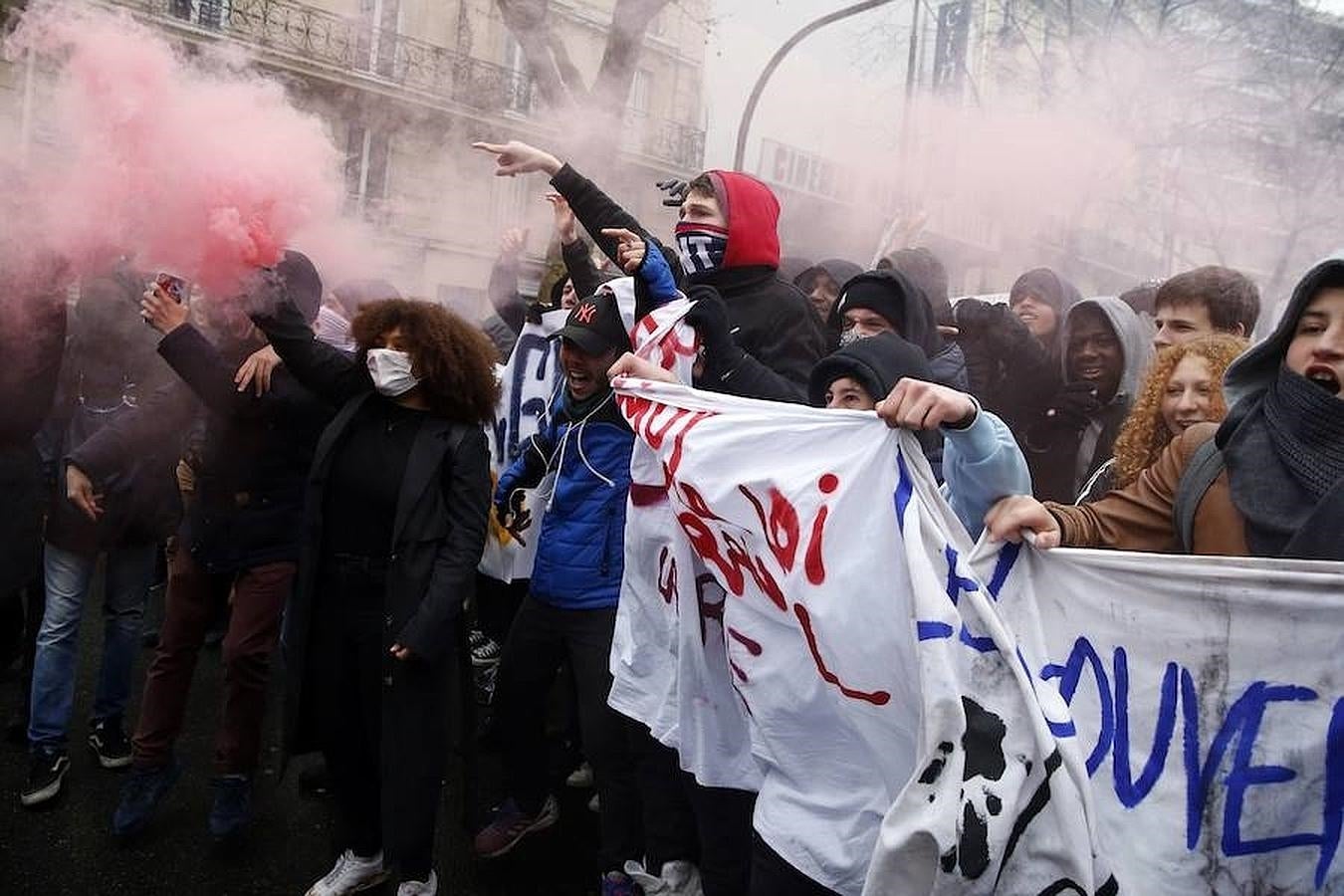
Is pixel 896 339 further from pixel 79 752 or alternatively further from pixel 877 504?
pixel 79 752

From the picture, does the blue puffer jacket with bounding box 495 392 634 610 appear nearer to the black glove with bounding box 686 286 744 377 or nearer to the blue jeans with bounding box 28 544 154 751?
the black glove with bounding box 686 286 744 377

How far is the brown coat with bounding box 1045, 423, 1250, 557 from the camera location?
191 cm

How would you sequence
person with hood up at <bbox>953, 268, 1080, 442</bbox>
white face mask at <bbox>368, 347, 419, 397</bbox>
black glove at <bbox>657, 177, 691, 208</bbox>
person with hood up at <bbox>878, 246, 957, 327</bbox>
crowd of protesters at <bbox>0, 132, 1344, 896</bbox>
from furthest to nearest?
person with hood up at <bbox>878, 246, 957, 327</bbox>, person with hood up at <bbox>953, 268, 1080, 442</bbox>, black glove at <bbox>657, 177, 691, 208</bbox>, white face mask at <bbox>368, 347, 419, 397</bbox>, crowd of protesters at <bbox>0, 132, 1344, 896</bbox>

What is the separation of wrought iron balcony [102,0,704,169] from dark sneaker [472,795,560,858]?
3.18 metres

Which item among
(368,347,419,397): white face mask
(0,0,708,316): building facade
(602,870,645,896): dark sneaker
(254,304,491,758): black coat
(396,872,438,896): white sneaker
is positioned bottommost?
(396,872,438,896): white sneaker

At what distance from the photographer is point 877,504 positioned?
1.97 meters

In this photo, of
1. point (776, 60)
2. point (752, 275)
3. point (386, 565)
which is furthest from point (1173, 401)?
point (776, 60)

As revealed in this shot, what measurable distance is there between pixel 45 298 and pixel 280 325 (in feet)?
2.40

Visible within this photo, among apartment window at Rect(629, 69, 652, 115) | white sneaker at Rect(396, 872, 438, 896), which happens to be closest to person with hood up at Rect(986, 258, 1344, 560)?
white sneaker at Rect(396, 872, 438, 896)

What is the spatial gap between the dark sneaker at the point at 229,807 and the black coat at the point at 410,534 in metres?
0.43

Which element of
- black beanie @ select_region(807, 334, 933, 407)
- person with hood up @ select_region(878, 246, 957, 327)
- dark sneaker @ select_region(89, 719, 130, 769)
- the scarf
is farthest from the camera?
person with hood up @ select_region(878, 246, 957, 327)

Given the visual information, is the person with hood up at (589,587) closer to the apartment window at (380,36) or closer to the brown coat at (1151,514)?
the brown coat at (1151,514)

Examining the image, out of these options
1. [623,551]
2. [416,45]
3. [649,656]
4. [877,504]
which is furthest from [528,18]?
[877,504]

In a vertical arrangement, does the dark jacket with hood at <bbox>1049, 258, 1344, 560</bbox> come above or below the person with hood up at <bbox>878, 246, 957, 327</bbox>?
below
